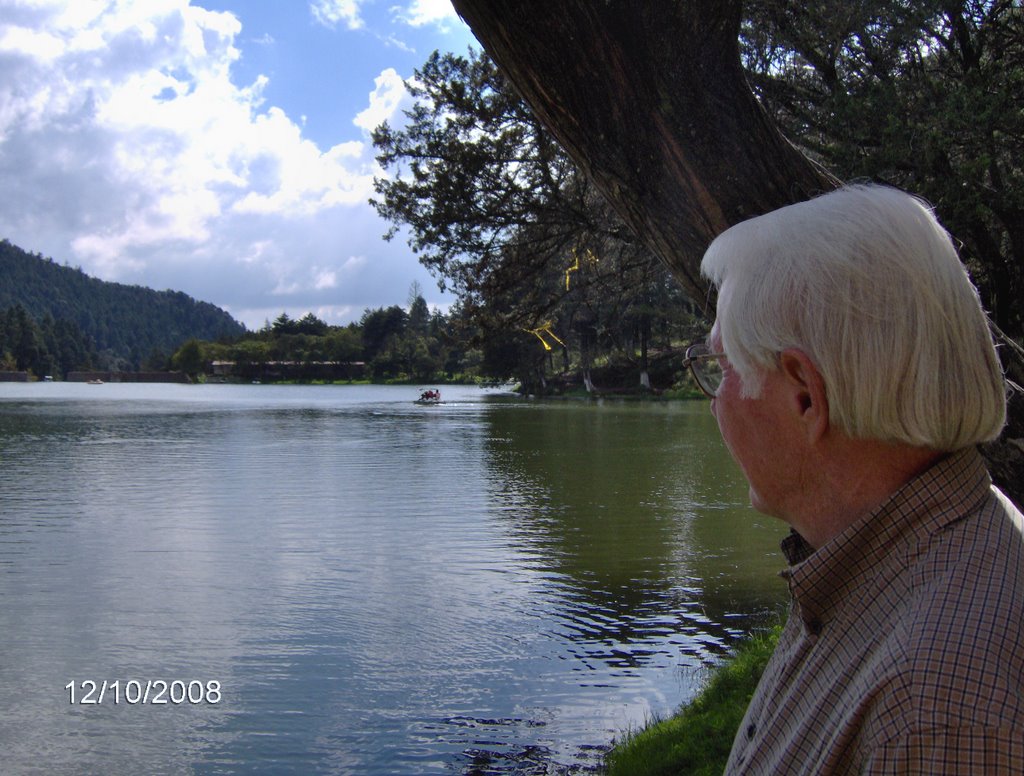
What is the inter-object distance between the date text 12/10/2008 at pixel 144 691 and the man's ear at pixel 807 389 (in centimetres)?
621

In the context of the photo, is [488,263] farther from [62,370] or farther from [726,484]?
[62,370]

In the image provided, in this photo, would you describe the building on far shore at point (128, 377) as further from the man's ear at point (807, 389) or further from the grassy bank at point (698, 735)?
the man's ear at point (807, 389)

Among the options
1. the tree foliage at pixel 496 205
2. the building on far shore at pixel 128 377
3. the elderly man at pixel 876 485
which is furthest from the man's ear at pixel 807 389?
the building on far shore at pixel 128 377

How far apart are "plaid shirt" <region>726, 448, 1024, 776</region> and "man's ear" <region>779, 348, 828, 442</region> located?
0.13 m

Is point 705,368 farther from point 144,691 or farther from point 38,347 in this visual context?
point 38,347

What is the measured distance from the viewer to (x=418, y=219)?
49.1 feet

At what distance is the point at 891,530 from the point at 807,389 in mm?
189

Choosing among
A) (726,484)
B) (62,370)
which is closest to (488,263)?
(726,484)

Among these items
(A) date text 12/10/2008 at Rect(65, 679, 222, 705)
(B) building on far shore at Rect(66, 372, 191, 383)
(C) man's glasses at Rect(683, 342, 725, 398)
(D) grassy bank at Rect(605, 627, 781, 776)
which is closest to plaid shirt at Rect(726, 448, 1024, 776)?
(C) man's glasses at Rect(683, 342, 725, 398)

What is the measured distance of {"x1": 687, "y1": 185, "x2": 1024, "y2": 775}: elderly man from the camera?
869 mm

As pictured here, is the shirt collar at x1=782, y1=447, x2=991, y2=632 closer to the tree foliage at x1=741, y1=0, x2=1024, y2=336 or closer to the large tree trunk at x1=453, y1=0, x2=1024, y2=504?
the large tree trunk at x1=453, y1=0, x2=1024, y2=504

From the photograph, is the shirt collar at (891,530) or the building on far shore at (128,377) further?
the building on far shore at (128,377)

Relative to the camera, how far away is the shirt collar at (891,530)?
3.33 feet

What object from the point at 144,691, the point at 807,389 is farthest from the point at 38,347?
the point at 807,389
